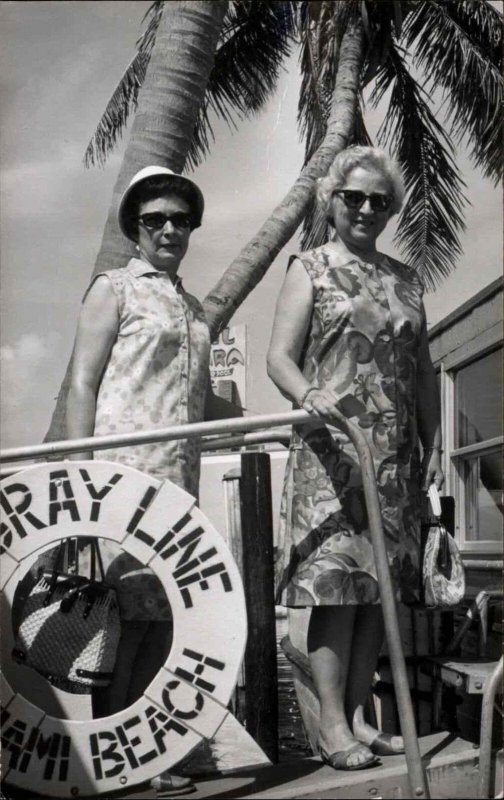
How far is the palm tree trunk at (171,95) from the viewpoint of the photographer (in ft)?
12.9

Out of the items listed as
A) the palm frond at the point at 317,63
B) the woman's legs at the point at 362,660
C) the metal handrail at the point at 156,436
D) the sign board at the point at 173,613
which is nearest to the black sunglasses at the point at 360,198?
the palm frond at the point at 317,63

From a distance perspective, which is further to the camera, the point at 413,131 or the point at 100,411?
the point at 413,131

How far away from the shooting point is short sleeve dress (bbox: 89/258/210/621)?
3.19 meters

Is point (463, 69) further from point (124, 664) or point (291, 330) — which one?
point (124, 664)

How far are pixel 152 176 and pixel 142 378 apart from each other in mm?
639

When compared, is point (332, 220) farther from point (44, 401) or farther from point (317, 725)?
point (317, 725)

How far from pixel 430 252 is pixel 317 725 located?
1.87 metres

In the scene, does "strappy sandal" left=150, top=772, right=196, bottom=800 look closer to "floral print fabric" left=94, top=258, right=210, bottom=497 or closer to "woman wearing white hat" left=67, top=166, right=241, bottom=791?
"woman wearing white hat" left=67, top=166, right=241, bottom=791

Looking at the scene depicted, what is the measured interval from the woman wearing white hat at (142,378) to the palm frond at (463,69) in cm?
123

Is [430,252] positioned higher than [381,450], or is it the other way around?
[430,252]

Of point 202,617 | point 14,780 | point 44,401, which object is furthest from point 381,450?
point 14,780

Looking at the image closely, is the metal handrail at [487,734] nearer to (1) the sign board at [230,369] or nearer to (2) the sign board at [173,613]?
(2) the sign board at [173,613]

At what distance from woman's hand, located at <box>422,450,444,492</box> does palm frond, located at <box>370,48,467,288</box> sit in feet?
2.75

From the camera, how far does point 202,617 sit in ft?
10.1
